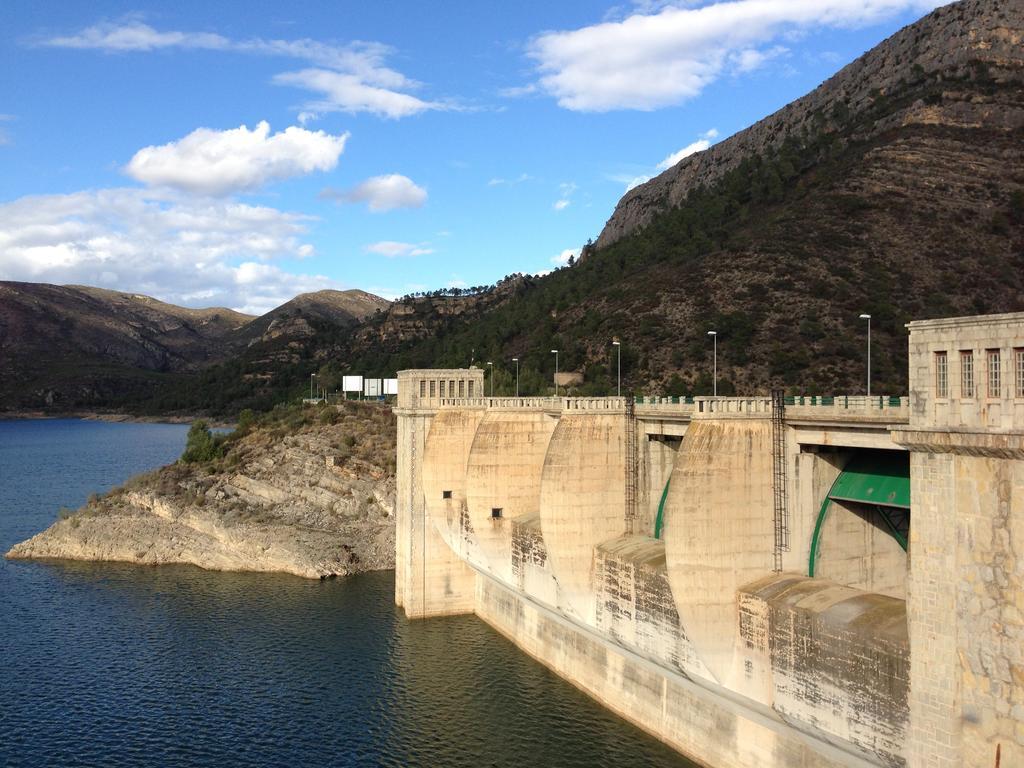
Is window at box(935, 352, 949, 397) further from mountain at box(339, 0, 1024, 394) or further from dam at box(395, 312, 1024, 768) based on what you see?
mountain at box(339, 0, 1024, 394)

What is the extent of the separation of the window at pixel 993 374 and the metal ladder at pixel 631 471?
1958cm

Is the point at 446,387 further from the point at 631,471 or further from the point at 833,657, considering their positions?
the point at 833,657

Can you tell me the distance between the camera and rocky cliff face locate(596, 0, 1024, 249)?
324 feet

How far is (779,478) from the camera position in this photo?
2853cm

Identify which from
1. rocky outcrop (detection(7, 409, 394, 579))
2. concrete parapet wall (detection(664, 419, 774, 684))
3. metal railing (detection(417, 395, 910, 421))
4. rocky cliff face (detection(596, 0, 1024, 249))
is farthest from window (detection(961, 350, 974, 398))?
rocky cliff face (detection(596, 0, 1024, 249))

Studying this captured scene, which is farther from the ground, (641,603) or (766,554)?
(766,554)

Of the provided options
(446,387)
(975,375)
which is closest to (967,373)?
(975,375)

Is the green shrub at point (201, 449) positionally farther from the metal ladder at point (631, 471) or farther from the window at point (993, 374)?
the window at point (993, 374)

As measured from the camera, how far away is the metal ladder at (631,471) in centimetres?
3822

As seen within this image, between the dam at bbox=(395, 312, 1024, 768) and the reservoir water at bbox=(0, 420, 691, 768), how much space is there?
2534 mm

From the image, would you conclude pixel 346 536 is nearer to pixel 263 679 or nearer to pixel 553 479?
pixel 263 679

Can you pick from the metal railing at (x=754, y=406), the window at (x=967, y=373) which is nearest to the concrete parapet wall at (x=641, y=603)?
the metal railing at (x=754, y=406)

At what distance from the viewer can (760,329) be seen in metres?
80.1

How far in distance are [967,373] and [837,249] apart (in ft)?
238
